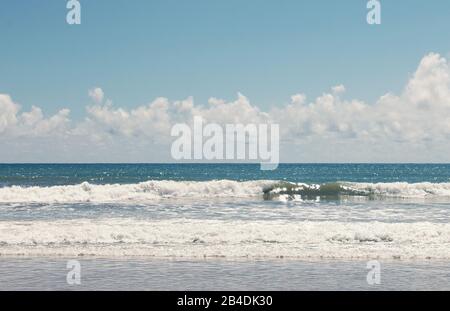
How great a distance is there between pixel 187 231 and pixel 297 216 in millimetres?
8466

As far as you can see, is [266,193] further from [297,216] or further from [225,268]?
[225,268]

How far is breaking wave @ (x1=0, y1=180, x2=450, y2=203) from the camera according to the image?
4322 centimetres

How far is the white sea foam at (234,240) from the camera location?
1678cm

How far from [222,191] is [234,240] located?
2996 centimetres

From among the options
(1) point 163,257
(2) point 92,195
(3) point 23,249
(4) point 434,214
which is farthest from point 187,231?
(2) point 92,195

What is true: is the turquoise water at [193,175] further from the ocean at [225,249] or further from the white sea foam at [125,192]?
the ocean at [225,249]

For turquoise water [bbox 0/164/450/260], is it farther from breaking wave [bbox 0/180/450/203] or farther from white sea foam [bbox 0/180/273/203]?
breaking wave [bbox 0/180/450/203]

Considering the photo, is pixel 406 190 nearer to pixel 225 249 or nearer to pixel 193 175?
pixel 225 249

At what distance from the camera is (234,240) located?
1898 cm

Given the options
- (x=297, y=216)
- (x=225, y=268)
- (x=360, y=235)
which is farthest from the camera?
(x=297, y=216)

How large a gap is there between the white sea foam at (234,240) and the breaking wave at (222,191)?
69.3ft

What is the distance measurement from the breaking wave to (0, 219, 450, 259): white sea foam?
2113 cm
